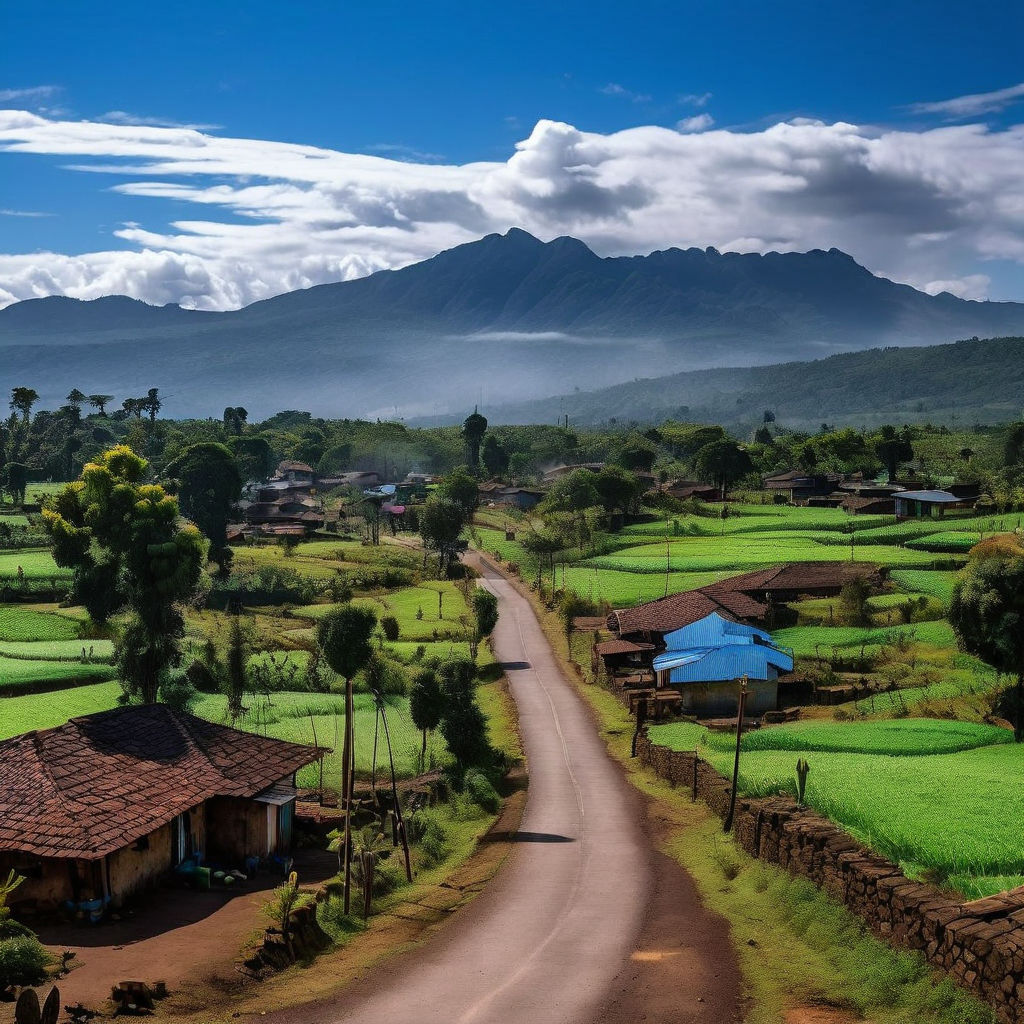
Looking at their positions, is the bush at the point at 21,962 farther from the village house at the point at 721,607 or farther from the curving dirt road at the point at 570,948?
the village house at the point at 721,607

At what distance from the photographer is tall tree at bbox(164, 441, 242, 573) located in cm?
9006

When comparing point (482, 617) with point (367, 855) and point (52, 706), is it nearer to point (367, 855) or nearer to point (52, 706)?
point (52, 706)

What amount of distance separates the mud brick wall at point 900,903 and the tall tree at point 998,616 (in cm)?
1355

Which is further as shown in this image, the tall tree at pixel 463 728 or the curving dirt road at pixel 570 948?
the tall tree at pixel 463 728

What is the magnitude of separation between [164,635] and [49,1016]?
23.1 m

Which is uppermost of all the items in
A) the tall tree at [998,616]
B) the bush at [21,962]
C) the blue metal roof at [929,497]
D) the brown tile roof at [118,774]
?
the blue metal roof at [929,497]

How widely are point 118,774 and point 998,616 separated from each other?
2579 centimetres

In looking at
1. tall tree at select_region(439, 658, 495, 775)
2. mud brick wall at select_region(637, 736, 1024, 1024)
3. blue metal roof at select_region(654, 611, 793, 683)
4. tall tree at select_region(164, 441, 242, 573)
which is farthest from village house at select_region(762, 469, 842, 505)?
mud brick wall at select_region(637, 736, 1024, 1024)

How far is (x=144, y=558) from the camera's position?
37.4 meters

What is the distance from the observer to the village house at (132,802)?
22.1m

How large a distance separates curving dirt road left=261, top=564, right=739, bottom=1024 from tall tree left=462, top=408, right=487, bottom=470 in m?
128

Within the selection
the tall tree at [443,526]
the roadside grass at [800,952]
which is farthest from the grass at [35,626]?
the roadside grass at [800,952]

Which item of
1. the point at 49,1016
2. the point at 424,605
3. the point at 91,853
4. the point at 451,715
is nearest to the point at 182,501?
the point at 424,605

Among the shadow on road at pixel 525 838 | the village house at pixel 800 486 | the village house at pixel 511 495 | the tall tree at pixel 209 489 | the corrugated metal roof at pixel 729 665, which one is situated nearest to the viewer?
the shadow on road at pixel 525 838
